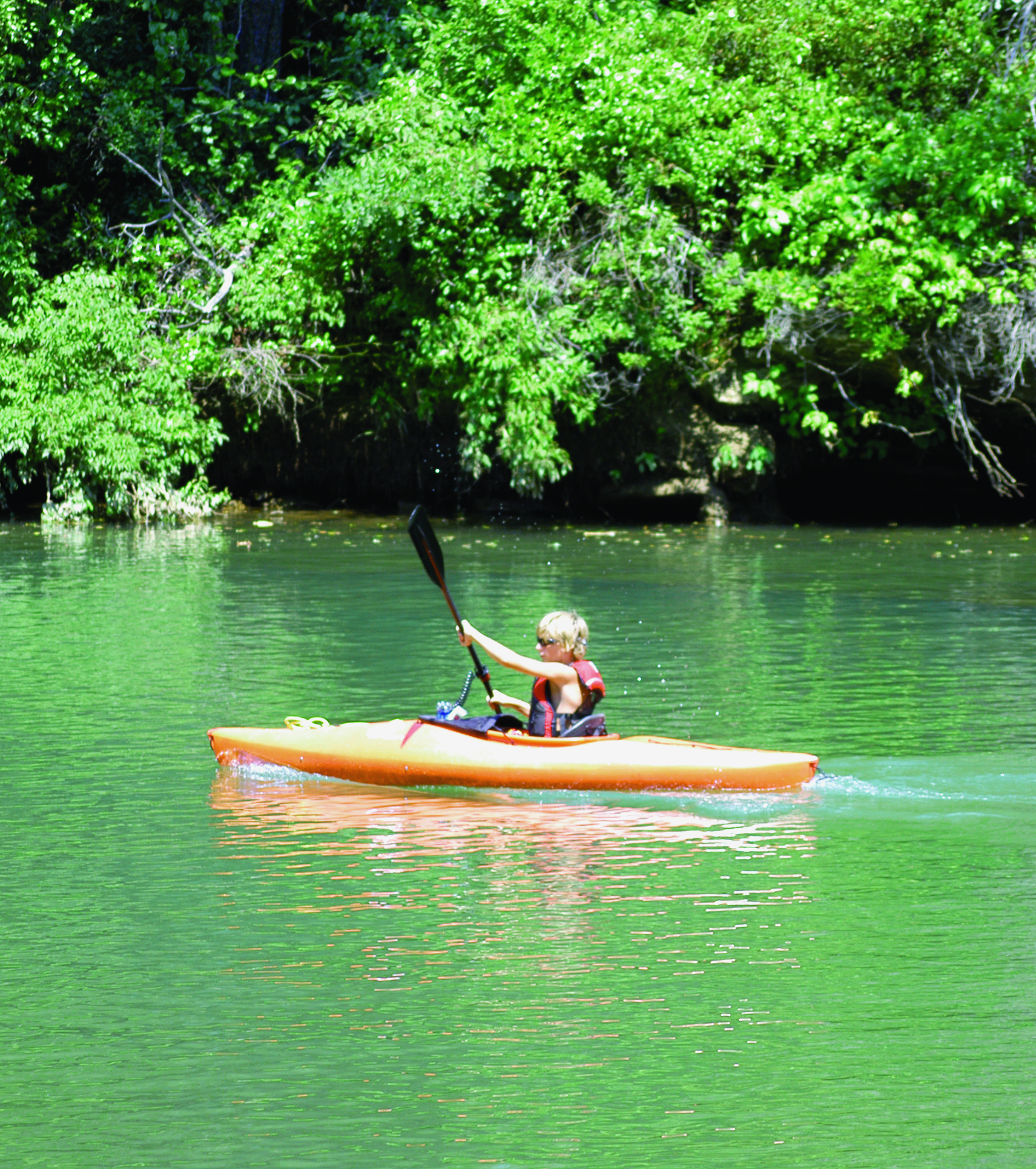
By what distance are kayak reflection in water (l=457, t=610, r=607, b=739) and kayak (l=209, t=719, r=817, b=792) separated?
0.16 meters

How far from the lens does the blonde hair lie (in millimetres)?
7023

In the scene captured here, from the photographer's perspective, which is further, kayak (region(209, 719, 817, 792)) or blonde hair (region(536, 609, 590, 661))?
blonde hair (region(536, 609, 590, 661))

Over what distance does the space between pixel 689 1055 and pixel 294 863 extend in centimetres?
212

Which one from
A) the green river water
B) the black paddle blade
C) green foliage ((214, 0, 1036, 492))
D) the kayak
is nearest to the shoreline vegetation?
green foliage ((214, 0, 1036, 492))

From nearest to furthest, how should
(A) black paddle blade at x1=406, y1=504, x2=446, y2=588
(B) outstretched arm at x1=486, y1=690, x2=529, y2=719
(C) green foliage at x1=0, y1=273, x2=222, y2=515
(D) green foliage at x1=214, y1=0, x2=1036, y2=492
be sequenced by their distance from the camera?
(B) outstretched arm at x1=486, y1=690, x2=529, y2=719 < (A) black paddle blade at x1=406, y1=504, x2=446, y2=588 < (D) green foliage at x1=214, y1=0, x2=1036, y2=492 < (C) green foliage at x1=0, y1=273, x2=222, y2=515

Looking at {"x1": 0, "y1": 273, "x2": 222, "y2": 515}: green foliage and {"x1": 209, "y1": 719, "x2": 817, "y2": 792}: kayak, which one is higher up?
{"x1": 0, "y1": 273, "x2": 222, "y2": 515}: green foliage

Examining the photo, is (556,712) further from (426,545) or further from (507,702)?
(426,545)

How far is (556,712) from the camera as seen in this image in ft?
23.5

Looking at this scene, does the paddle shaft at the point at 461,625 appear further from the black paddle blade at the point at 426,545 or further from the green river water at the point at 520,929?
the green river water at the point at 520,929

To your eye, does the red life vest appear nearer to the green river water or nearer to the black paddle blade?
the green river water

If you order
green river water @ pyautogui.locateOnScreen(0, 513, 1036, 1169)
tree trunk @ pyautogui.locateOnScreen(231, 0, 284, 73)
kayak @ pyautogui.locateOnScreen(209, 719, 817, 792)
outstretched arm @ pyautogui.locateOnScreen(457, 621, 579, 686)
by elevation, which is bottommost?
green river water @ pyautogui.locateOnScreen(0, 513, 1036, 1169)

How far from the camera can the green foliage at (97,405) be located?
724 inches

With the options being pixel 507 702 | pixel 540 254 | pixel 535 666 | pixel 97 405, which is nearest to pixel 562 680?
pixel 535 666

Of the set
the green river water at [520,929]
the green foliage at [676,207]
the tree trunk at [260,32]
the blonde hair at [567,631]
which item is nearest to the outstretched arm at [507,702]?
the blonde hair at [567,631]
